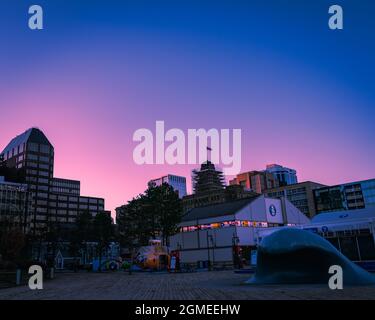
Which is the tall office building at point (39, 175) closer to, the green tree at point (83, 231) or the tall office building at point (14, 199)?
the tall office building at point (14, 199)

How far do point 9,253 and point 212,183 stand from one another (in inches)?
6139

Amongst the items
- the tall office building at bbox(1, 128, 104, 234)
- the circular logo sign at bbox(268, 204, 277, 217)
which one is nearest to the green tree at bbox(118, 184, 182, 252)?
the circular logo sign at bbox(268, 204, 277, 217)

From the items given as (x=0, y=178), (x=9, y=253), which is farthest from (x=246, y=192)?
(x=9, y=253)

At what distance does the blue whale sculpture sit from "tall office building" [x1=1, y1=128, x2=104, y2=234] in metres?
140

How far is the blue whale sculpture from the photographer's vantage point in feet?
57.9

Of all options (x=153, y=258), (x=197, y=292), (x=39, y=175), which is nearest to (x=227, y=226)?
(x=153, y=258)

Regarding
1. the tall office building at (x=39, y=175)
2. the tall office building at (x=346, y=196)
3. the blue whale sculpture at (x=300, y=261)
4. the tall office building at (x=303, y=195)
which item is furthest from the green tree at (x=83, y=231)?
the tall office building at (x=346, y=196)

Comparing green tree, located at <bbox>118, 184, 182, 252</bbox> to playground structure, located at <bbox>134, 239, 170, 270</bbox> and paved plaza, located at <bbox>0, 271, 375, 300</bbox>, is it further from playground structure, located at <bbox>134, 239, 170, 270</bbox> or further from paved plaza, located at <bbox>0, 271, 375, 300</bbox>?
paved plaza, located at <bbox>0, 271, 375, 300</bbox>

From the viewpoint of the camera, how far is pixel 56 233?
8944 cm

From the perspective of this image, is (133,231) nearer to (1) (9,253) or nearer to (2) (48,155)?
(1) (9,253)

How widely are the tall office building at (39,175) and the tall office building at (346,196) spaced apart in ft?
355

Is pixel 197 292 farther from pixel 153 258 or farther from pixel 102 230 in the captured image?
pixel 102 230

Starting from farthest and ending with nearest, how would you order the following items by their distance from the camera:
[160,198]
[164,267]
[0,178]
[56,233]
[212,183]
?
[212,183]
[0,178]
[56,233]
[160,198]
[164,267]

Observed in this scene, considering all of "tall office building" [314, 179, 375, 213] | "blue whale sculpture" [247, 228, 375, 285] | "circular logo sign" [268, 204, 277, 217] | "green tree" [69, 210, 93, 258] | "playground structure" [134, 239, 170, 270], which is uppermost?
"tall office building" [314, 179, 375, 213]
